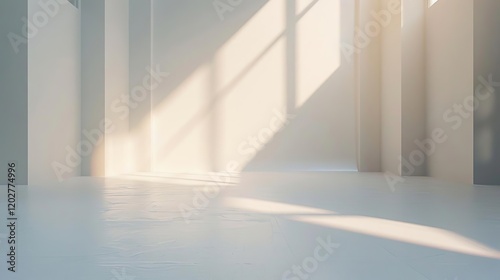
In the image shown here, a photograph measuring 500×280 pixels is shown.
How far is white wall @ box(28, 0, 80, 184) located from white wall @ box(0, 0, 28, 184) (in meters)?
0.11

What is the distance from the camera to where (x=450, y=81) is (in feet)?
25.9

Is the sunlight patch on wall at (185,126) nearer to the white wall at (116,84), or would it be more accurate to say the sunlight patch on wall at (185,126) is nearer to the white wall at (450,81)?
the white wall at (116,84)

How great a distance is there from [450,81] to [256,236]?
5851 millimetres

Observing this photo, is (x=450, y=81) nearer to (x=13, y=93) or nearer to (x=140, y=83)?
(x=140, y=83)

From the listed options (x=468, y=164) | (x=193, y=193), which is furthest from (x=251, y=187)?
(x=468, y=164)

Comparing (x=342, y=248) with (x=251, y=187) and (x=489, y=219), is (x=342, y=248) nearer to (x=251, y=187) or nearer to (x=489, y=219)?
(x=489, y=219)

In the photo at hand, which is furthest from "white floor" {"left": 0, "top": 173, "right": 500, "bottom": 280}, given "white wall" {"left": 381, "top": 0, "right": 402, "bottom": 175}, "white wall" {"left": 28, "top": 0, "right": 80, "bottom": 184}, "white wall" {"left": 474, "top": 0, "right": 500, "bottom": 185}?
"white wall" {"left": 381, "top": 0, "right": 402, "bottom": 175}

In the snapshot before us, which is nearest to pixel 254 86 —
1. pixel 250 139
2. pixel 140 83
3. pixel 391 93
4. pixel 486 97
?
pixel 250 139

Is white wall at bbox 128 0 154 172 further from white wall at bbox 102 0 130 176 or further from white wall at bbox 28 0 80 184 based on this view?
white wall at bbox 28 0 80 184

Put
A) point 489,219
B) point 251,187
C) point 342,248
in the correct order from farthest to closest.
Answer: point 251,187 < point 489,219 < point 342,248

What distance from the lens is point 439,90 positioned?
8.42 metres

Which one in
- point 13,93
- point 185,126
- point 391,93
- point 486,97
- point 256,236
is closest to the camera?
point 256,236

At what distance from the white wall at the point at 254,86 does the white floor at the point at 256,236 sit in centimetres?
500

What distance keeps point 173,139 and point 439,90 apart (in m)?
5.47
